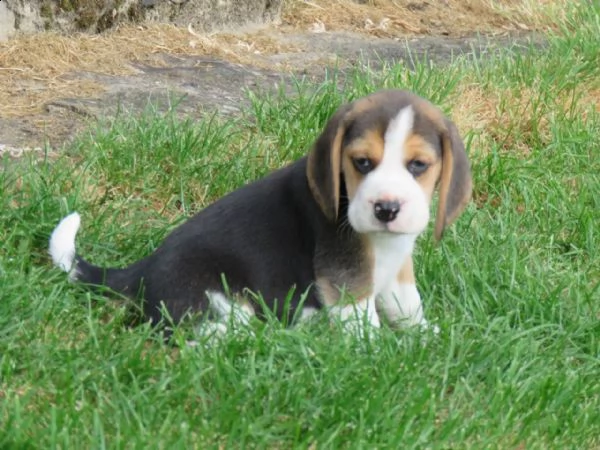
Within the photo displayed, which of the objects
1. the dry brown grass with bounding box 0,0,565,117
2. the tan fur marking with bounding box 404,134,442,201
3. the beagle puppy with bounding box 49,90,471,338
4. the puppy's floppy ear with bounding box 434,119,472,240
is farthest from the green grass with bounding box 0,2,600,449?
the dry brown grass with bounding box 0,0,565,117

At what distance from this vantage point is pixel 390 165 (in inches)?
182

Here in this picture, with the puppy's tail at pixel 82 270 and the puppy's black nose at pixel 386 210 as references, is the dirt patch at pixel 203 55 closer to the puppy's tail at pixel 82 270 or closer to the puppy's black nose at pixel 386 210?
the puppy's tail at pixel 82 270

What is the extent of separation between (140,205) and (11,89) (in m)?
1.68

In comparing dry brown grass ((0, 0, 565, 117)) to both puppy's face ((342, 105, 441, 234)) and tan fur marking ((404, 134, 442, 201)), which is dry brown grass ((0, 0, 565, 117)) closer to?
puppy's face ((342, 105, 441, 234))

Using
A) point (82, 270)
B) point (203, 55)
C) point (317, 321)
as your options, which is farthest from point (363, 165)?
point (203, 55)

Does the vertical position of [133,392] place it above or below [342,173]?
below

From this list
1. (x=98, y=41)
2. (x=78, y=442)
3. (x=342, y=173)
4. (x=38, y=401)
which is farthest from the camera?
(x=98, y=41)

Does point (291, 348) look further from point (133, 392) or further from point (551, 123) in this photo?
point (551, 123)

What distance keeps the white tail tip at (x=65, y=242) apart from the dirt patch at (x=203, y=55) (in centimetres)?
136

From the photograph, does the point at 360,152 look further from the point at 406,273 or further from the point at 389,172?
the point at 406,273

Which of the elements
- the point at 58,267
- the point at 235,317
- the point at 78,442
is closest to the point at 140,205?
the point at 58,267

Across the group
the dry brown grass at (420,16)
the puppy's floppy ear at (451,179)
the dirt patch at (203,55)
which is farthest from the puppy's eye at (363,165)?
the dry brown grass at (420,16)

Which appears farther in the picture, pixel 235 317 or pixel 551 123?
pixel 551 123

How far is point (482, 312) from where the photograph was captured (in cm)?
520
